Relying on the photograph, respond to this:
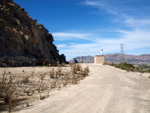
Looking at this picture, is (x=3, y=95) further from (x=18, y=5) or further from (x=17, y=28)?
(x=18, y=5)

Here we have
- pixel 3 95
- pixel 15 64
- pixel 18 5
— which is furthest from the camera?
pixel 18 5

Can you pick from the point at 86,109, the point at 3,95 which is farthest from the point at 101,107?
the point at 3,95

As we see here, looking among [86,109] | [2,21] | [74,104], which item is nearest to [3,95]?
[74,104]

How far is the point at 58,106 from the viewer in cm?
482

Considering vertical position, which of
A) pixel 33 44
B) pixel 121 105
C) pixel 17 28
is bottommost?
pixel 121 105

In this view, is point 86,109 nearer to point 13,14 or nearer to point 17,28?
point 17,28

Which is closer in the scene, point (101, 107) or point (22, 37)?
point (101, 107)

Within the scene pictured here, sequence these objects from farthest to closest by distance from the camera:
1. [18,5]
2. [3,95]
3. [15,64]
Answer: [18,5] < [15,64] < [3,95]

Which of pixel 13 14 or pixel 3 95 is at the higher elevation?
pixel 13 14

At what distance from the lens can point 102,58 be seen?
38.3 m

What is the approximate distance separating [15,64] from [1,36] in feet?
17.3

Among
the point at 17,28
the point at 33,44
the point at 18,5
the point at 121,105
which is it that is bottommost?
the point at 121,105

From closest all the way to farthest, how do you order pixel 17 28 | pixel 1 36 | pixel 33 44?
pixel 1 36, pixel 17 28, pixel 33 44

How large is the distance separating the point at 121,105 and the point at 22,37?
20.8m
